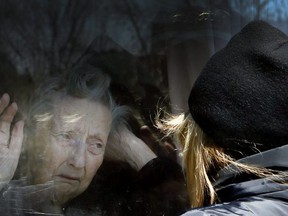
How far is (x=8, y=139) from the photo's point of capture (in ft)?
7.59

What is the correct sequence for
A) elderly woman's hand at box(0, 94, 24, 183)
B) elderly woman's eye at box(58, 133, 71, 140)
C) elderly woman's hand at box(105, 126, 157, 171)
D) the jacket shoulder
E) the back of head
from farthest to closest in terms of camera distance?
elderly woman's hand at box(105, 126, 157, 171) < elderly woman's eye at box(58, 133, 71, 140) < elderly woman's hand at box(0, 94, 24, 183) < the back of head < the jacket shoulder

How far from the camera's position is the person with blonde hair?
1338mm

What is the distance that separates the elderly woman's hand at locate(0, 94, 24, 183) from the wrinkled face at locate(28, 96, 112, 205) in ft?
0.21

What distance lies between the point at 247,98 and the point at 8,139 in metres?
1.17

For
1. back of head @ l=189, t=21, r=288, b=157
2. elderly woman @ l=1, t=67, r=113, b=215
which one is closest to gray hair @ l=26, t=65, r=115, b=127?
elderly woman @ l=1, t=67, r=113, b=215

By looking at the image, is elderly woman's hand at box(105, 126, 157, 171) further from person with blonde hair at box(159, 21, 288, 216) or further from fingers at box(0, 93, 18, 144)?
person with blonde hair at box(159, 21, 288, 216)

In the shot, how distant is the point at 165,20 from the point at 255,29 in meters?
1.23

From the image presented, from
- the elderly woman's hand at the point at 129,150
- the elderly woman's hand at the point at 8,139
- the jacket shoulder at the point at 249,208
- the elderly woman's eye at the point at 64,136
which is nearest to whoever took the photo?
the jacket shoulder at the point at 249,208

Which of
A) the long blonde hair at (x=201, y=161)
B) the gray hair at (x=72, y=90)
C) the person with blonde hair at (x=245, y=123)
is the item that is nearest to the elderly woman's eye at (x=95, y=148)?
the gray hair at (x=72, y=90)

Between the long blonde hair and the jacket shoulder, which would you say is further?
the long blonde hair

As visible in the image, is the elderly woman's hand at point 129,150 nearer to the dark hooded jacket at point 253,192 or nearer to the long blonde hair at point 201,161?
the long blonde hair at point 201,161

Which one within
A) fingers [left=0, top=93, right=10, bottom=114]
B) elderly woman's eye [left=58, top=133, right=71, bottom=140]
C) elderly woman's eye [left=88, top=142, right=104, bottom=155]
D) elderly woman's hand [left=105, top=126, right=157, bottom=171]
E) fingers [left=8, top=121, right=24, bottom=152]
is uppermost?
fingers [left=0, top=93, right=10, bottom=114]

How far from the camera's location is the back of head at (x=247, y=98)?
1.36 m

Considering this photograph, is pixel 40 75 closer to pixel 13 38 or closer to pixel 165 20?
pixel 13 38
